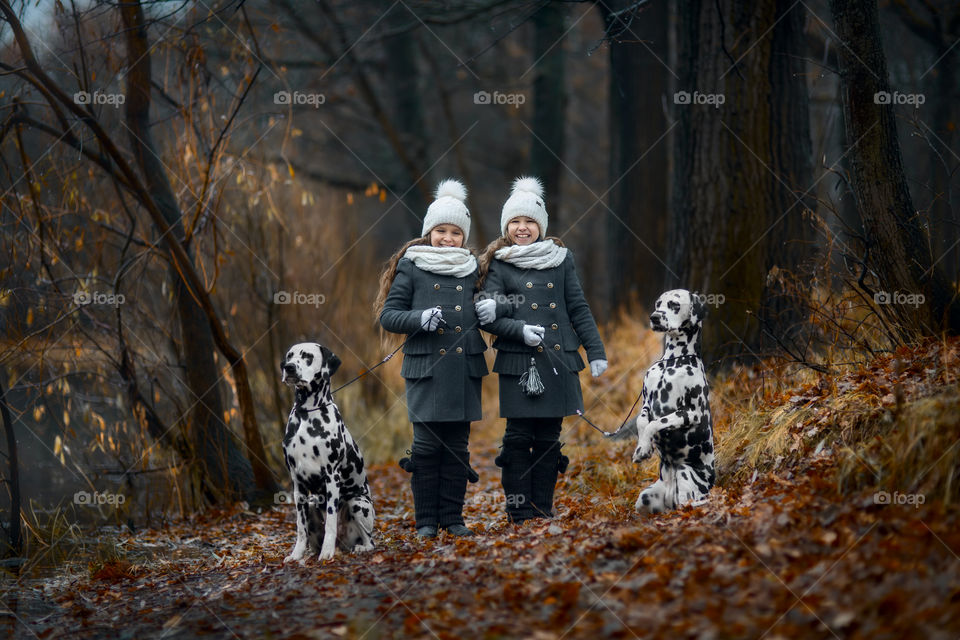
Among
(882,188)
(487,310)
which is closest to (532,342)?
(487,310)

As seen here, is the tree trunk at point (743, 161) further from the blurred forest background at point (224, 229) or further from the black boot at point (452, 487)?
the black boot at point (452, 487)

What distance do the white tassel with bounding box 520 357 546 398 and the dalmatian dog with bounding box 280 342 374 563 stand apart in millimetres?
1118

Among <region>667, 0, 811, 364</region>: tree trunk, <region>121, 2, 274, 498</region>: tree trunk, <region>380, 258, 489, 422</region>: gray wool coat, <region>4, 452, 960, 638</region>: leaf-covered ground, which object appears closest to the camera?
<region>4, 452, 960, 638</region>: leaf-covered ground

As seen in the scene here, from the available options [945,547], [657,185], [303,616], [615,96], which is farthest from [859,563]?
[615,96]

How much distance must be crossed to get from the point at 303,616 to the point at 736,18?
5906mm

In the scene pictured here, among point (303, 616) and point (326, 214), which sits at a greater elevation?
point (326, 214)

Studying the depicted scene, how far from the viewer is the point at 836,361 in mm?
6176

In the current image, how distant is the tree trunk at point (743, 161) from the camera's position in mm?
7414

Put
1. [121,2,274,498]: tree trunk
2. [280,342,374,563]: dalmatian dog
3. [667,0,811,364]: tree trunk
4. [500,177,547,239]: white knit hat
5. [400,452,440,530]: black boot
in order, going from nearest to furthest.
Result: [280,342,374,563]: dalmatian dog
[400,452,440,530]: black boot
[500,177,547,239]: white knit hat
[121,2,274,498]: tree trunk
[667,0,811,364]: tree trunk

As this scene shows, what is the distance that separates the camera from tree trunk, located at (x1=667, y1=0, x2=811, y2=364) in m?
7.41

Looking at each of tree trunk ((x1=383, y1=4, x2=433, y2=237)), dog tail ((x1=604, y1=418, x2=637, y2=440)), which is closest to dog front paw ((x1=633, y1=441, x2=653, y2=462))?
dog tail ((x1=604, y1=418, x2=637, y2=440))

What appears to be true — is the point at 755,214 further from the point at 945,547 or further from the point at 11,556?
the point at 11,556

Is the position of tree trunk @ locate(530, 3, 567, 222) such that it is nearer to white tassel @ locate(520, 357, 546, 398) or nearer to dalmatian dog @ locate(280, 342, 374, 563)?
white tassel @ locate(520, 357, 546, 398)

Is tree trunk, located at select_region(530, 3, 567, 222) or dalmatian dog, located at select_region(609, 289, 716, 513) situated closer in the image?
dalmatian dog, located at select_region(609, 289, 716, 513)
